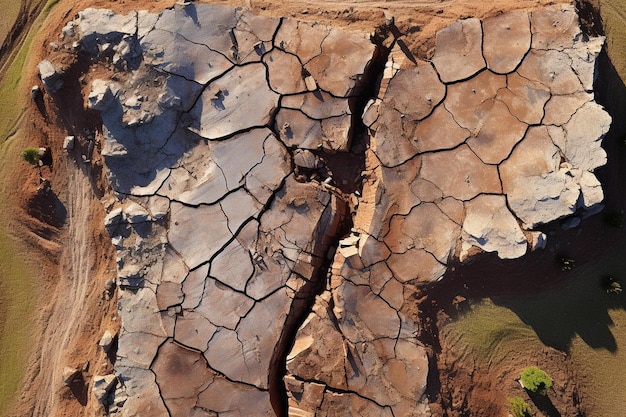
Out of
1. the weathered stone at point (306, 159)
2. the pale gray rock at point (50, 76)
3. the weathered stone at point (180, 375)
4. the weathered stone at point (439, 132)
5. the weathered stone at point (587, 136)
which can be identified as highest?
the weathered stone at point (587, 136)

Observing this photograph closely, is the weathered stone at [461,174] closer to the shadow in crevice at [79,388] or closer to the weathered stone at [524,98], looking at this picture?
the weathered stone at [524,98]

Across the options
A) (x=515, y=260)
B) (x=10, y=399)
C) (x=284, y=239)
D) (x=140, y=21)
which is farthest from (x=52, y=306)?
(x=515, y=260)

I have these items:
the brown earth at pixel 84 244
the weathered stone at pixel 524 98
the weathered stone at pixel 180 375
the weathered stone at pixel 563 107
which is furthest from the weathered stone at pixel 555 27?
the weathered stone at pixel 180 375

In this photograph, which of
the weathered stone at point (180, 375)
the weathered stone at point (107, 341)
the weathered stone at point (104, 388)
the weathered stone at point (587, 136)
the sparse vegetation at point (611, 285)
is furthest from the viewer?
the weathered stone at point (107, 341)

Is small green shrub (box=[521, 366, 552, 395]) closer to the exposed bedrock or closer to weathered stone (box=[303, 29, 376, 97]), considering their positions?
the exposed bedrock

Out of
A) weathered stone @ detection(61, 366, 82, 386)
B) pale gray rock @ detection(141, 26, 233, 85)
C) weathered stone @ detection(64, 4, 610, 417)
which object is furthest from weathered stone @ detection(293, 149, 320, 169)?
weathered stone @ detection(61, 366, 82, 386)

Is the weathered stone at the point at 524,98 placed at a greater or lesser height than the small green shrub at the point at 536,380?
greater

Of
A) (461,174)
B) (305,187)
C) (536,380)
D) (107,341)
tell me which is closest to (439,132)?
(461,174)
